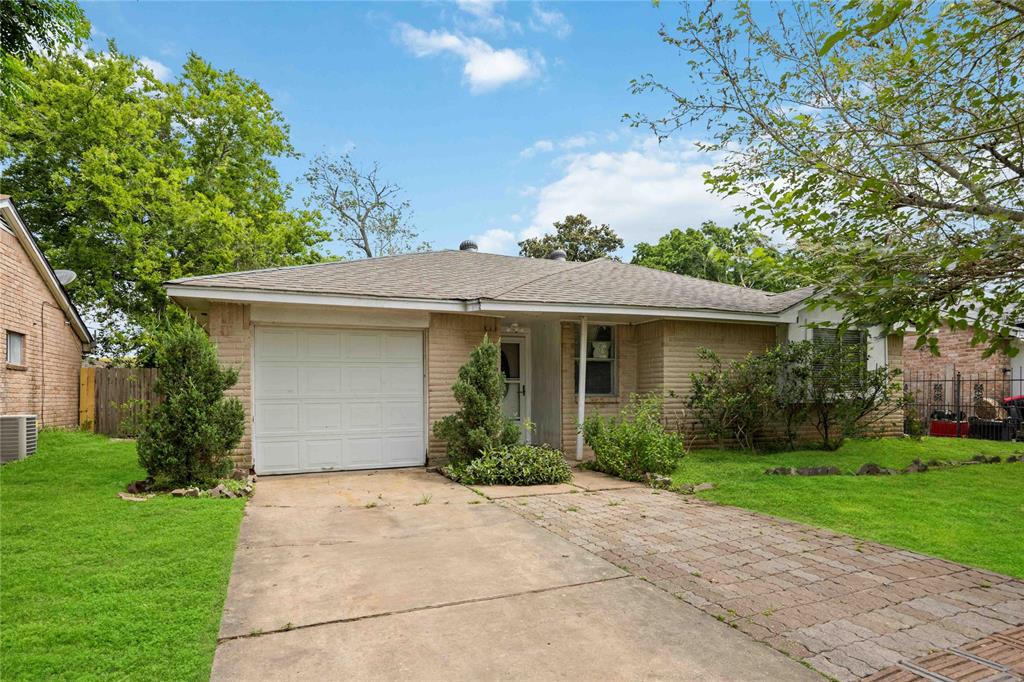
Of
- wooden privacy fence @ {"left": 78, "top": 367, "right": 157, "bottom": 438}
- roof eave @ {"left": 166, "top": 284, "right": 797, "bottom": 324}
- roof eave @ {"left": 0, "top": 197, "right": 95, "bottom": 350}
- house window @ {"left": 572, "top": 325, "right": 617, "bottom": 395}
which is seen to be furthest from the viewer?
wooden privacy fence @ {"left": 78, "top": 367, "right": 157, "bottom": 438}

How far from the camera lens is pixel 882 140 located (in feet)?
22.0

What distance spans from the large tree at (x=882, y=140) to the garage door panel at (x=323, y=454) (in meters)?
6.73

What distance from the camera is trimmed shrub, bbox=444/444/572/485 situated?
798cm

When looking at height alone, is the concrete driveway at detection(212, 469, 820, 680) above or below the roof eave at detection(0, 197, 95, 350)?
below

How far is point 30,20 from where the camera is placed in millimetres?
6414

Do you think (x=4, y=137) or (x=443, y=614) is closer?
(x=443, y=614)

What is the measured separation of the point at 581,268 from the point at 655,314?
10.8ft

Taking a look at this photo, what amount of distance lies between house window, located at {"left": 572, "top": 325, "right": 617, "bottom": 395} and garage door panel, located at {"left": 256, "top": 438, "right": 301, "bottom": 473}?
498 centimetres

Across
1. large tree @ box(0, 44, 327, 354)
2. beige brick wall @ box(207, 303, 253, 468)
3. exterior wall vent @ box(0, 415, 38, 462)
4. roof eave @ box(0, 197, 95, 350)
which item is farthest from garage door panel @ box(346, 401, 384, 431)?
large tree @ box(0, 44, 327, 354)

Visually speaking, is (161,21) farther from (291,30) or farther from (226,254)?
(226,254)

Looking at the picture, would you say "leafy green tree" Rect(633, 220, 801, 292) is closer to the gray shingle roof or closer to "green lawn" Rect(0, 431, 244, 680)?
the gray shingle roof

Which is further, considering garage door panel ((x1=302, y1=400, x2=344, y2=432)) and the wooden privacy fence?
the wooden privacy fence

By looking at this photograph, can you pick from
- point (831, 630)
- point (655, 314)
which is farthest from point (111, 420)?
point (831, 630)

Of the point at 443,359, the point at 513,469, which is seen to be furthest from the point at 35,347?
the point at 513,469
